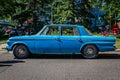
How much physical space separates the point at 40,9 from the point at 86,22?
1440 cm

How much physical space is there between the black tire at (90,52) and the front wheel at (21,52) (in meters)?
2.55

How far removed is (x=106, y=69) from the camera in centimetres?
1205

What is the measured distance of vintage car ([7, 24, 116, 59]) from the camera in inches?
616

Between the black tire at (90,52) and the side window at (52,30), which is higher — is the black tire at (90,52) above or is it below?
below

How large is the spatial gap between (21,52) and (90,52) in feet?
10.1

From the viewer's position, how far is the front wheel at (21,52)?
15.8 metres

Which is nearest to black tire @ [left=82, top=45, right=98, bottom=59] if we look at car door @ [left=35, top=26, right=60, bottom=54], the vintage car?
the vintage car

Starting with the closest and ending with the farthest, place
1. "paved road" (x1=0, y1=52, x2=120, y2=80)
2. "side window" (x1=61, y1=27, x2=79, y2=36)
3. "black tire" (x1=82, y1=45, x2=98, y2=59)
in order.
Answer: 1. "paved road" (x1=0, y1=52, x2=120, y2=80)
2. "black tire" (x1=82, y1=45, x2=98, y2=59)
3. "side window" (x1=61, y1=27, x2=79, y2=36)

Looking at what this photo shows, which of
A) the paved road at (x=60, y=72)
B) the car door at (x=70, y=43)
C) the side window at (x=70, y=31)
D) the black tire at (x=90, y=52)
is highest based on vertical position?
the side window at (x=70, y=31)

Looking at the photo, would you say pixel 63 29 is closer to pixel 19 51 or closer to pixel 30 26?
pixel 19 51

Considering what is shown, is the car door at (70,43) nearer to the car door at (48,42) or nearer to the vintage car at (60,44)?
the vintage car at (60,44)

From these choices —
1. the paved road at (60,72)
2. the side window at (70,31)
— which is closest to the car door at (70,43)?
the side window at (70,31)

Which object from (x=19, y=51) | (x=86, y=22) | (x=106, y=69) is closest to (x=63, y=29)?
(x=19, y=51)

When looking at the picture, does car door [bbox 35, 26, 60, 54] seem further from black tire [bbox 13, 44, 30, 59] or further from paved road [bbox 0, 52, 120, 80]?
paved road [bbox 0, 52, 120, 80]
